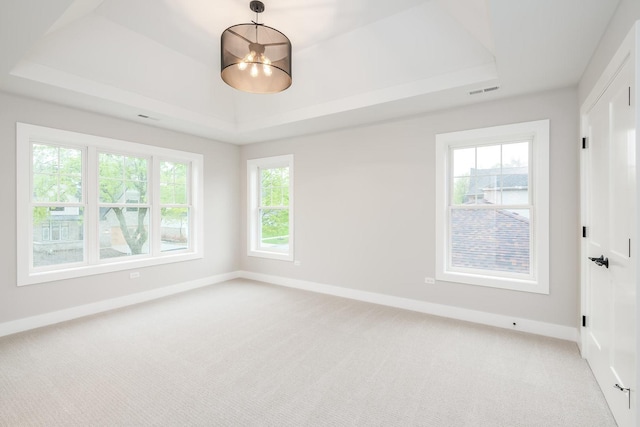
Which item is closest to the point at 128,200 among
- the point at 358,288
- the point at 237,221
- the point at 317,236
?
the point at 237,221

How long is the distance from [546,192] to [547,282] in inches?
37.7

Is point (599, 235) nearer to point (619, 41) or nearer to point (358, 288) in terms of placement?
point (619, 41)

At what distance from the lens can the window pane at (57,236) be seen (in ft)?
11.8

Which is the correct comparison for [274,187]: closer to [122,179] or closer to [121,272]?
[122,179]

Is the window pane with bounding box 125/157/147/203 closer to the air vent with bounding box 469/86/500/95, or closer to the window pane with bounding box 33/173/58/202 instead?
the window pane with bounding box 33/173/58/202

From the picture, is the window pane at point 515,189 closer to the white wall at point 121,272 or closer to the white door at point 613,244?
the white door at point 613,244

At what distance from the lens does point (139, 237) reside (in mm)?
4586

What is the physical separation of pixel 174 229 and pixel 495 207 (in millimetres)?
4753

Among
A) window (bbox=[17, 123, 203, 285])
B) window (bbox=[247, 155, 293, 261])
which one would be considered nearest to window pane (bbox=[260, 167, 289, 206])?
window (bbox=[247, 155, 293, 261])

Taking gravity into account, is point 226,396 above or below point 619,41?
below

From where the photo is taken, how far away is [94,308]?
3945 mm

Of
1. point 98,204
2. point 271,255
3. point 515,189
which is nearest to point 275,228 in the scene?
point 271,255

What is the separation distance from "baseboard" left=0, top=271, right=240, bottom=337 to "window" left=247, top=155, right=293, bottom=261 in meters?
1.10

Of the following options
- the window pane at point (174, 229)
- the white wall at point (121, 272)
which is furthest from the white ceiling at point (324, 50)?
the window pane at point (174, 229)
